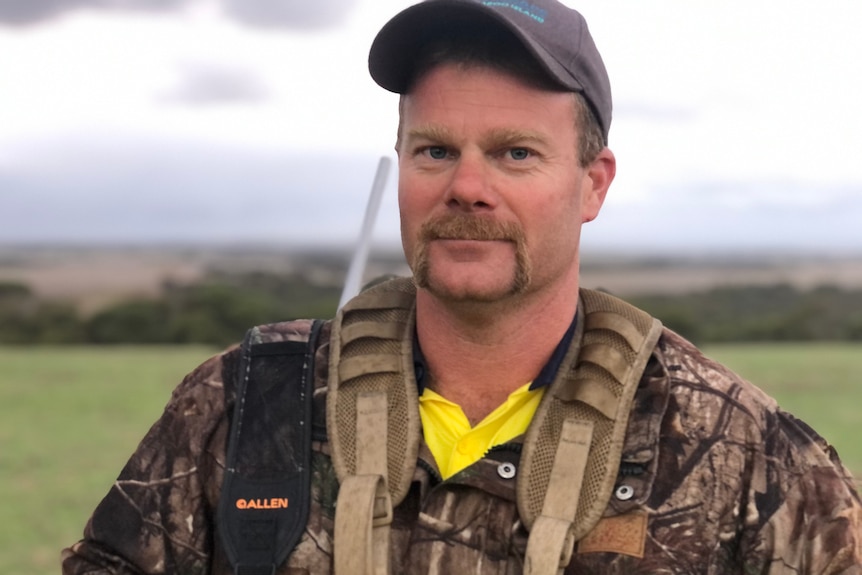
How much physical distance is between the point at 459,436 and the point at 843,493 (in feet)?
3.05

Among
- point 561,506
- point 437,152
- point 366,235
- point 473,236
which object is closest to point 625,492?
point 561,506

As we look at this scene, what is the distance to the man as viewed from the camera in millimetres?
2576

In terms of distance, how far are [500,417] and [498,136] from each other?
71 cm

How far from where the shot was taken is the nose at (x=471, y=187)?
8.58ft

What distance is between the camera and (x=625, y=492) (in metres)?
2.59

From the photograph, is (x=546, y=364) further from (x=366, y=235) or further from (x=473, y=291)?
(x=366, y=235)

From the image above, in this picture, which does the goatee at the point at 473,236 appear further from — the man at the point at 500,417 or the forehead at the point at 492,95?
the forehead at the point at 492,95

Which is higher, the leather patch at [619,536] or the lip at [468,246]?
the lip at [468,246]

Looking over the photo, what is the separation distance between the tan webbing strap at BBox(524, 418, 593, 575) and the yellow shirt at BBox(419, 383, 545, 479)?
18cm

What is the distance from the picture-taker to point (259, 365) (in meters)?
Result: 2.90

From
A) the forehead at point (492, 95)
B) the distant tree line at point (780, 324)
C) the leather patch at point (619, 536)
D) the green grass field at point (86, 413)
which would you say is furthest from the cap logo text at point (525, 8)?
the distant tree line at point (780, 324)

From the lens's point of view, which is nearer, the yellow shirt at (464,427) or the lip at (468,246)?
the lip at (468,246)

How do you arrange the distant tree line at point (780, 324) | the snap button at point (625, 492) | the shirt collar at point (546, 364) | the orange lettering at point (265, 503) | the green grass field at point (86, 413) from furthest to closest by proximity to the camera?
the distant tree line at point (780, 324)
the green grass field at point (86, 413)
the shirt collar at point (546, 364)
the orange lettering at point (265, 503)
the snap button at point (625, 492)

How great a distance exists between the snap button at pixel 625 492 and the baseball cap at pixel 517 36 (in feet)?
3.09
